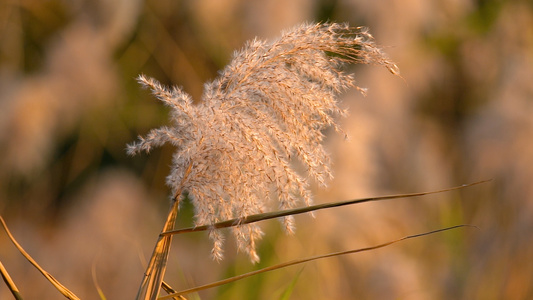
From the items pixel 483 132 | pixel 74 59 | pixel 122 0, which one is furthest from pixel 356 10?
pixel 74 59

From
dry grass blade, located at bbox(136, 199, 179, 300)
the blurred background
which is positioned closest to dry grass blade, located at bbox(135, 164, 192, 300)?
dry grass blade, located at bbox(136, 199, 179, 300)

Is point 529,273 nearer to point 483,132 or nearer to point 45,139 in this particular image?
point 483,132

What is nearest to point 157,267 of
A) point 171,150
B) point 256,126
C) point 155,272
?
point 155,272

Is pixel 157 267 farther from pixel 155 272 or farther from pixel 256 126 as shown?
pixel 256 126

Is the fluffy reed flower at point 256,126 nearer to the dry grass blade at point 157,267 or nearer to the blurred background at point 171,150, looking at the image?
the dry grass blade at point 157,267

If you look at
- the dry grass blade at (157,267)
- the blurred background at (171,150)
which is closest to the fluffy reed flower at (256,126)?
the dry grass blade at (157,267)

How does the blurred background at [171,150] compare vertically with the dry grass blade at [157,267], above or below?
above

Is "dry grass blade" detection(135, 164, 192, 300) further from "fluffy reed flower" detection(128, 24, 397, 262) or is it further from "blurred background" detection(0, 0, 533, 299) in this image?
"blurred background" detection(0, 0, 533, 299)
